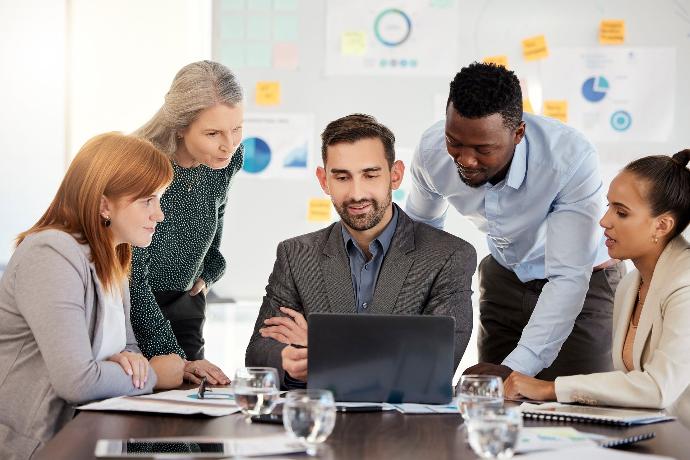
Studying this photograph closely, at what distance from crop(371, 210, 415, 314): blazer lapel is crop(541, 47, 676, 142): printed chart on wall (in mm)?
1771

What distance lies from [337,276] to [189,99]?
0.69 meters

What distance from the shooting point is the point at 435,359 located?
5.69 feet

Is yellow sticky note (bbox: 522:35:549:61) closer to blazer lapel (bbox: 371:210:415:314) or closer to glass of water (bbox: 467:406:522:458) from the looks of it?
blazer lapel (bbox: 371:210:415:314)

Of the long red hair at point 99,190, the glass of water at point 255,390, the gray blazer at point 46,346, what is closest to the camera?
the glass of water at point 255,390

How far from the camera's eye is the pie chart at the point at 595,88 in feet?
12.8

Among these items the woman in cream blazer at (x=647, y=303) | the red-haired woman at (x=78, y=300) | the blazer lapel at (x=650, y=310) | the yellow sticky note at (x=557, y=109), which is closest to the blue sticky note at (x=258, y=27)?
the yellow sticky note at (x=557, y=109)

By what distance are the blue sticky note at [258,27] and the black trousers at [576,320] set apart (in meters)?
1.60

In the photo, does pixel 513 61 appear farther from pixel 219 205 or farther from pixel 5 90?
pixel 5 90

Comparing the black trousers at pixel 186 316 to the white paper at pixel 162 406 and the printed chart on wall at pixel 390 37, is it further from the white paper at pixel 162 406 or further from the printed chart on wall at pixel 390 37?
the printed chart on wall at pixel 390 37

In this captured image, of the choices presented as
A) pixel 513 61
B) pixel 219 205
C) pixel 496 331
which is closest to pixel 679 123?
pixel 513 61

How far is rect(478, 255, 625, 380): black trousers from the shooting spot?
9.34ft

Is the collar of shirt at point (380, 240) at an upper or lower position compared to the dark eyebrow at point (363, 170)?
lower

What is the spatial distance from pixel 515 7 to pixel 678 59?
0.71 metres

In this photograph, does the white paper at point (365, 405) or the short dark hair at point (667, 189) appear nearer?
the white paper at point (365, 405)
